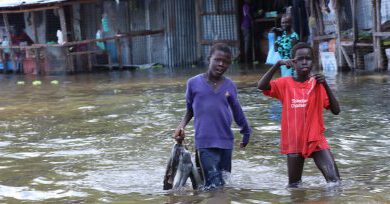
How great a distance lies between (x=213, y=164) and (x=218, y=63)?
0.82 meters

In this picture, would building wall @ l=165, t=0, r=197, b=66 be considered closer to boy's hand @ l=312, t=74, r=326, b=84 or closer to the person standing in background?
the person standing in background

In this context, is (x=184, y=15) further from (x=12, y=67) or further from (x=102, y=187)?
(x=102, y=187)

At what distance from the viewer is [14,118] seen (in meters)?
11.4

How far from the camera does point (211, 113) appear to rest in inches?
Answer: 213

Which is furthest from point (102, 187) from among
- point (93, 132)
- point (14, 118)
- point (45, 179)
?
point (14, 118)

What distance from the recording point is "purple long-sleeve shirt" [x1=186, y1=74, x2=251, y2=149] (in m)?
5.39

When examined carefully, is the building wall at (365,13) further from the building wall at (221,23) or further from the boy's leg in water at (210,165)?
the boy's leg in water at (210,165)

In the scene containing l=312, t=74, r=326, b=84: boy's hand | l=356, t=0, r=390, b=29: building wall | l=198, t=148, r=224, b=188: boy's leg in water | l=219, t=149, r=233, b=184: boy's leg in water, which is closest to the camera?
l=312, t=74, r=326, b=84: boy's hand

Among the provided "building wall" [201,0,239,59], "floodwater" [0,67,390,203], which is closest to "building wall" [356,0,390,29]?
"floodwater" [0,67,390,203]

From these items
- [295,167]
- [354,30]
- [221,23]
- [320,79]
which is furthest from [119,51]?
[320,79]

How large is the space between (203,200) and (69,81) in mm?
14426

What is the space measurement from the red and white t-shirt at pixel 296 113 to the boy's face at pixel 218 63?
512 mm

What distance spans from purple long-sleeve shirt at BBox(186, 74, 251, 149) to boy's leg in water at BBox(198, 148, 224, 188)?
0.06 m

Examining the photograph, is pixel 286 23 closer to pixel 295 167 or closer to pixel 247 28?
pixel 295 167
